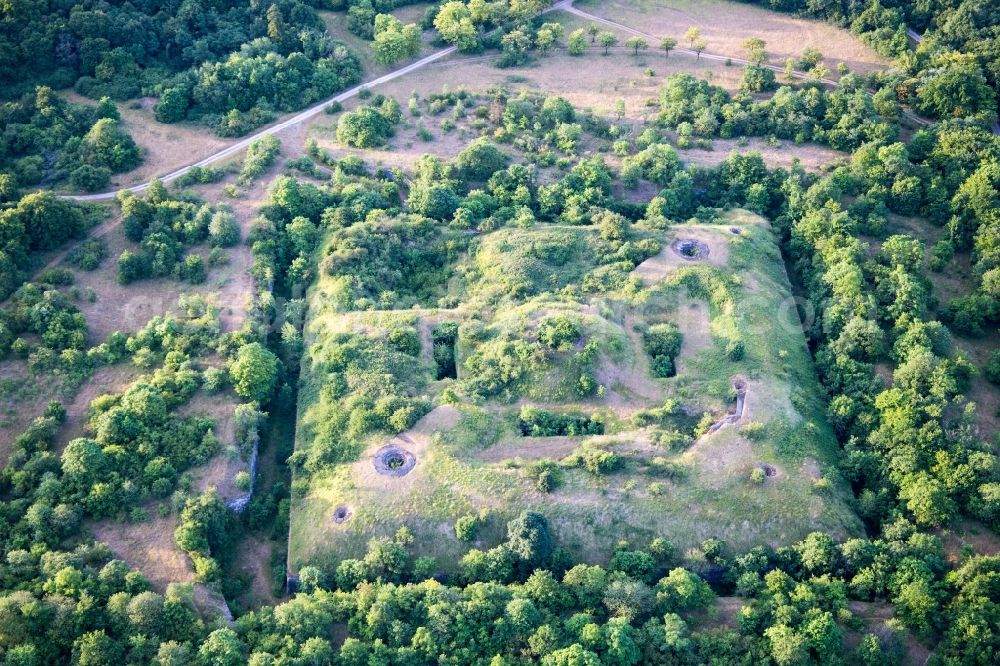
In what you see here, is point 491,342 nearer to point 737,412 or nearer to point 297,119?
point 737,412

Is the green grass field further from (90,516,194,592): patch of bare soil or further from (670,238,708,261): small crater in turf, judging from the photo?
(90,516,194,592): patch of bare soil

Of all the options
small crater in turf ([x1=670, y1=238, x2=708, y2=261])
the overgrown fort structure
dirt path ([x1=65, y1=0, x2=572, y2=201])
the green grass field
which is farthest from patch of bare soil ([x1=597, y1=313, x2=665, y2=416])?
dirt path ([x1=65, y1=0, x2=572, y2=201])

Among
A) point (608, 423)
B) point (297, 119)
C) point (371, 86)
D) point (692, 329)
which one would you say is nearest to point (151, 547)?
point (608, 423)

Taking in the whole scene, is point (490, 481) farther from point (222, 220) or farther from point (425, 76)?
point (425, 76)

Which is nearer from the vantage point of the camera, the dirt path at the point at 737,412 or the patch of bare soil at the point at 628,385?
Answer: the dirt path at the point at 737,412

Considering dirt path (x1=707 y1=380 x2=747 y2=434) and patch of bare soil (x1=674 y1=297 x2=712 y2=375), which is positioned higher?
patch of bare soil (x1=674 y1=297 x2=712 y2=375)

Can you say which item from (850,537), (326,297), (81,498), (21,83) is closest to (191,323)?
(326,297)

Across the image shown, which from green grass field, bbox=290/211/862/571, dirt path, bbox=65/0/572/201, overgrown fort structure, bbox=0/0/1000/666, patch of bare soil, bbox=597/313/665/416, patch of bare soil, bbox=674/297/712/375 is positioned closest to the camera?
overgrown fort structure, bbox=0/0/1000/666

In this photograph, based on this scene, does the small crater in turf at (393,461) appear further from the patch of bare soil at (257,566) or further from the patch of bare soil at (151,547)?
the patch of bare soil at (151,547)

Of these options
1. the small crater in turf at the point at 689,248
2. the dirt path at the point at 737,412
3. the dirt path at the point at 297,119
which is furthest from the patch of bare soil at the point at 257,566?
the small crater in turf at the point at 689,248
